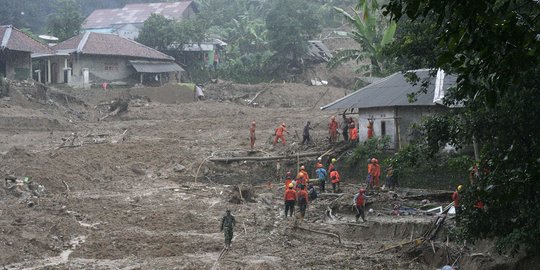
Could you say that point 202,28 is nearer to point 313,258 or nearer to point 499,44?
point 313,258

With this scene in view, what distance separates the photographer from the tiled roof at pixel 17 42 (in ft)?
149

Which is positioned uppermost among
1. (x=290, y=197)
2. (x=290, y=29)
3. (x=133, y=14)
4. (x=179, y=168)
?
(x=133, y=14)

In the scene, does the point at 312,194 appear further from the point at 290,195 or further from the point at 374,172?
the point at 290,195

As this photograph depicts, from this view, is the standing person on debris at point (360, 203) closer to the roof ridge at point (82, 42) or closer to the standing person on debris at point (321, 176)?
the standing person on debris at point (321, 176)

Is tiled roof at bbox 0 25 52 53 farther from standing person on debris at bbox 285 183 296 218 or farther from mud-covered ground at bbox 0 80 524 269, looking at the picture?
standing person on debris at bbox 285 183 296 218

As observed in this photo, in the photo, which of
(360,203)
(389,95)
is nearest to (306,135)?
(389,95)

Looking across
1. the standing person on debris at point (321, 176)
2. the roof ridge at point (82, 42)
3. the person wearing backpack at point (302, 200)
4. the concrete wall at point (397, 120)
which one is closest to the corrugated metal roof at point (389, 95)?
the concrete wall at point (397, 120)

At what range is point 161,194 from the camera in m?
27.9

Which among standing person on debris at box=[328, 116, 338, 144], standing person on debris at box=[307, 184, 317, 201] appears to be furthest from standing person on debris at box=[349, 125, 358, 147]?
standing person on debris at box=[307, 184, 317, 201]

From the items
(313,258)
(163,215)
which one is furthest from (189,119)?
(313,258)

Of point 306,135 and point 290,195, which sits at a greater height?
point 306,135

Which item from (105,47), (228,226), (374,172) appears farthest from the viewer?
(105,47)

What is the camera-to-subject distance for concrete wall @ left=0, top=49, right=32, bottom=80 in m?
46.8

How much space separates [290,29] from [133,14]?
91.2 feet
